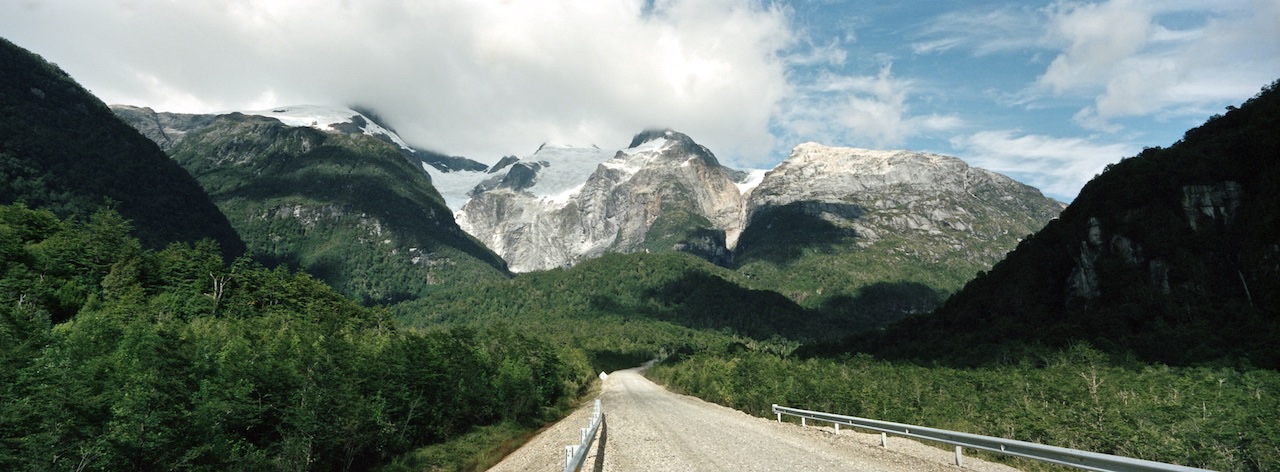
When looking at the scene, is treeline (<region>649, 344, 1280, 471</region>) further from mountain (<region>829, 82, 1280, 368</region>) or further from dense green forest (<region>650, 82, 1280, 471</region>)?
mountain (<region>829, 82, 1280, 368</region>)

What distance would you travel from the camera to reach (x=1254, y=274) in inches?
3187

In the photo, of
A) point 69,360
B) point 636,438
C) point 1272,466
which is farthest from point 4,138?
point 1272,466

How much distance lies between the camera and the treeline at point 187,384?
2111cm

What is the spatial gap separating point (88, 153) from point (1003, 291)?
24161 centimetres

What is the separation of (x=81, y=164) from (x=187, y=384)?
602 ft

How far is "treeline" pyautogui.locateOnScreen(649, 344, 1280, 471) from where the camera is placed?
2364 cm

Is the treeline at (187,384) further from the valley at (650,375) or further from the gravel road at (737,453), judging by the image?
the gravel road at (737,453)

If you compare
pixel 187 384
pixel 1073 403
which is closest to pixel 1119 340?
pixel 1073 403

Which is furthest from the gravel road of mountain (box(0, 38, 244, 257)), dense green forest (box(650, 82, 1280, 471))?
mountain (box(0, 38, 244, 257))

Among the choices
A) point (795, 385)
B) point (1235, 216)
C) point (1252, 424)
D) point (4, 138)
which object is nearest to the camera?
point (1252, 424)

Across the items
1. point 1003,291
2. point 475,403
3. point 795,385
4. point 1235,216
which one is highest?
point 1235,216

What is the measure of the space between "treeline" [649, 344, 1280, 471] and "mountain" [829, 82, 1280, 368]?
717 inches

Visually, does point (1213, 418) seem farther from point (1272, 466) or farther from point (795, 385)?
point (795, 385)

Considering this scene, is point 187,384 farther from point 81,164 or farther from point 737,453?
point 81,164
